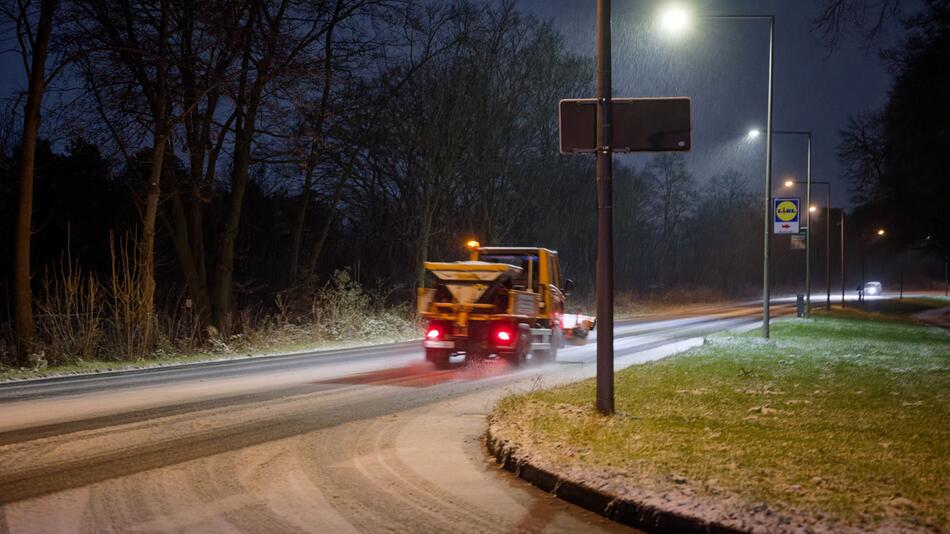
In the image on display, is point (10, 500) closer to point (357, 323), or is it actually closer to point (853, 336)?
point (357, 323)

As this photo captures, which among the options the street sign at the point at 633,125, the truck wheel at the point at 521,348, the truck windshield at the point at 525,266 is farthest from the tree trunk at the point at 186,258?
the street sign at the point at 633,125

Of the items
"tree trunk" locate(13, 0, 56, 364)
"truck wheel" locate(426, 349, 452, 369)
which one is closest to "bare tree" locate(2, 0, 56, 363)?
"tree trunk" locate(13, 0, 56, 364)

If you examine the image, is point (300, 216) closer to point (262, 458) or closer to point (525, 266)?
point (525, 266)

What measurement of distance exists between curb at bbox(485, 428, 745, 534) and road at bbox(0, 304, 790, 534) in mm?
114

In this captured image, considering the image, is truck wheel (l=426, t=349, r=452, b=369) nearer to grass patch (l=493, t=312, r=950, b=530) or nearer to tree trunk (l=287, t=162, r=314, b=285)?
grass patch (l=493, t=312, r=950, b=530)

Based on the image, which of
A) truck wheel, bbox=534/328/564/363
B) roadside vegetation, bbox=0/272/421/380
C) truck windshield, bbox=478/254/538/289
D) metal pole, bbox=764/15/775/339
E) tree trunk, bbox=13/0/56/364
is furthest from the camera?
metal pole, bbox=764/15/775/339

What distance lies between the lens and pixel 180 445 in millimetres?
8492

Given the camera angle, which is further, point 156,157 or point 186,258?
point 186,258

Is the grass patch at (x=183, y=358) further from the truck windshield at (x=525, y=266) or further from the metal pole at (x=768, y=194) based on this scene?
the metal pole at (x=768, y=194)

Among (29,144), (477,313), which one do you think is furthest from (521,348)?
(29,144)

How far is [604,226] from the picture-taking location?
30.9ft

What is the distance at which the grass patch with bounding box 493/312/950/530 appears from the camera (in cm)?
595

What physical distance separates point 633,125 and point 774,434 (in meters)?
3.92

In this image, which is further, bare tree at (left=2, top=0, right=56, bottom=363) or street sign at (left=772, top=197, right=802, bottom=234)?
street sign at (left=772, top=197, right=802, bottom=234)
